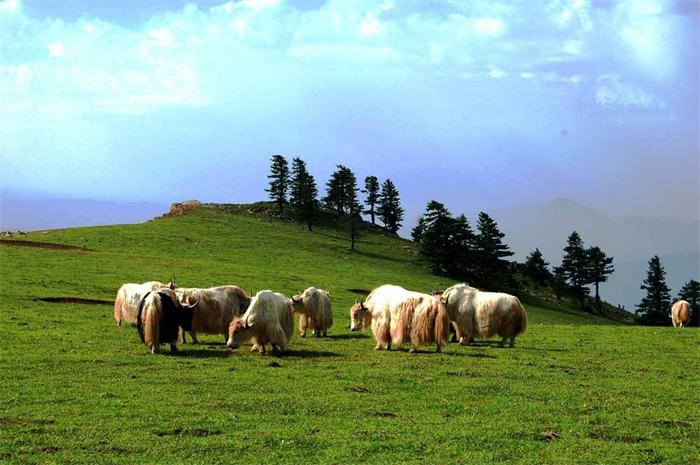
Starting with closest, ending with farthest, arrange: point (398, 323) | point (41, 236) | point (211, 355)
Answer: point (211, 355) < point (398, 323) < point (41, 236)

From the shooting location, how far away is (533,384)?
1467 cm

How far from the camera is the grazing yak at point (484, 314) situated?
2114cm

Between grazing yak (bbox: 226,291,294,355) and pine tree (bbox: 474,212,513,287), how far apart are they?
58.1 m

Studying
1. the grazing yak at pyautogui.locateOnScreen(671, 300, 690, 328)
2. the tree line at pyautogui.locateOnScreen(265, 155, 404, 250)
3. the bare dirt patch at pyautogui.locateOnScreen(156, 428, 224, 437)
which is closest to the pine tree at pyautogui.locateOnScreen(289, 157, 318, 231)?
the tree line at pyautogui.locateOnScreen(265, 155, 404, 250)

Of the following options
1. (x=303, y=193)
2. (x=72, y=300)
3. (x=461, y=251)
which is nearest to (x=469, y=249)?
(x=461, y=251)

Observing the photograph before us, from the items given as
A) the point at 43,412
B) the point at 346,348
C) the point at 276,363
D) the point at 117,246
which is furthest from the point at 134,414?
the point at 117,246

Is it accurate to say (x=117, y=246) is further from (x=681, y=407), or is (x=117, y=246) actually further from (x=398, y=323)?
(x=681, y=407)

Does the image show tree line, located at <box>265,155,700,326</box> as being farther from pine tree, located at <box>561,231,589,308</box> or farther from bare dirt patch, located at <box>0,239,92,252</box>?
bare dirt patch, located at <box>0,239,92,252</box>

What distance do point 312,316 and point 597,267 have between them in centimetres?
7171

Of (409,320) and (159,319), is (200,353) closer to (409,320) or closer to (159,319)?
(159,319)

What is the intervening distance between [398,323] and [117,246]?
42.2 metres

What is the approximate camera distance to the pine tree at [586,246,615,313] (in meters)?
85.6

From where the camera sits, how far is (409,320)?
61.2 ft

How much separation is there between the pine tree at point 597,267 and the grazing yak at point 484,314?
68488 mm
